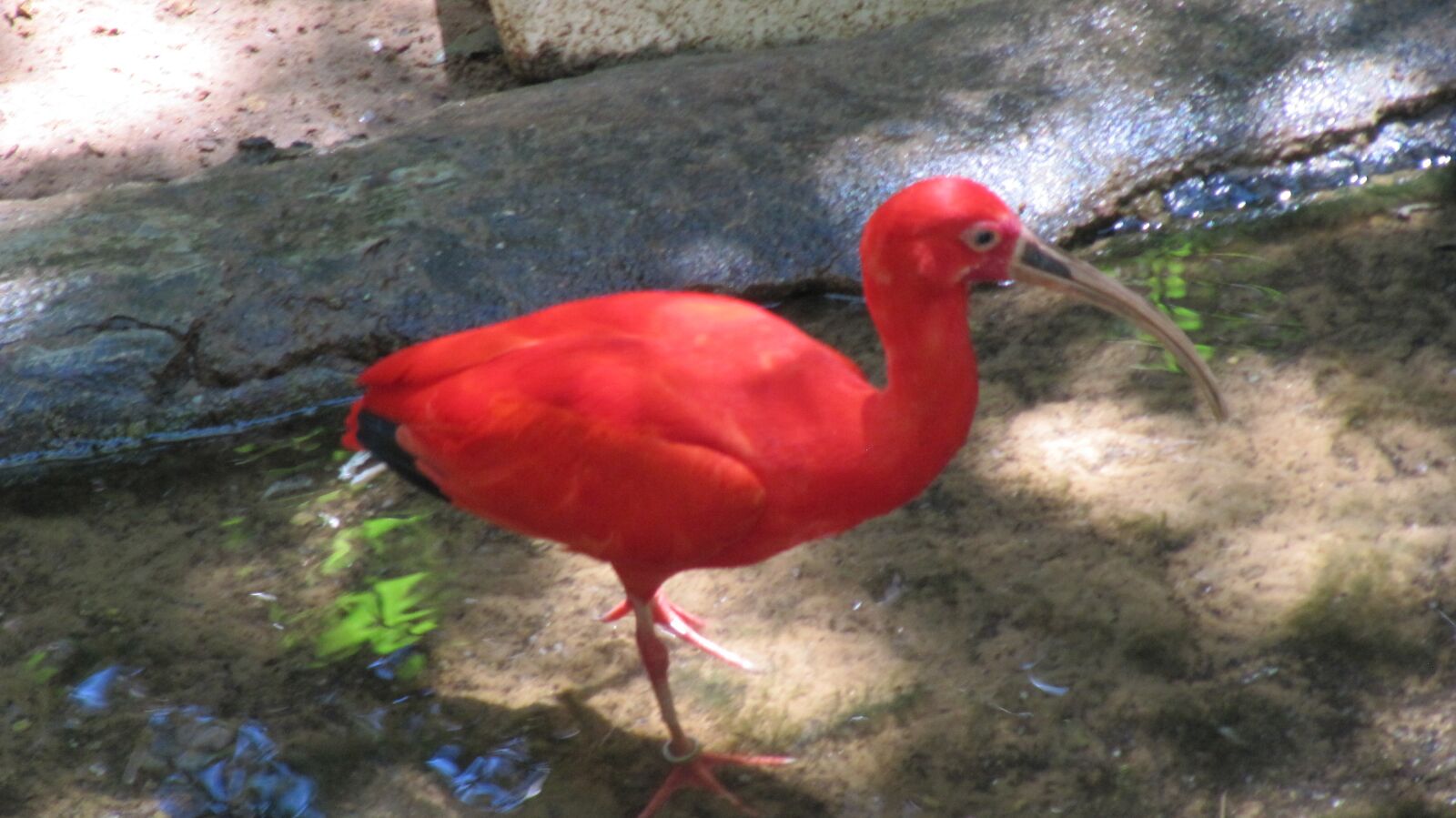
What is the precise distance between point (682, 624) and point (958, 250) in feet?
3.86

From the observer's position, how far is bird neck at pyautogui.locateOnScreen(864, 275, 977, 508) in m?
2.38

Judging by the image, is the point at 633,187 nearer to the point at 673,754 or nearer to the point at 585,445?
the point at 585,445

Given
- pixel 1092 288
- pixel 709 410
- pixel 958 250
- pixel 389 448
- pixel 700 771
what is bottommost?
pixel 700 771

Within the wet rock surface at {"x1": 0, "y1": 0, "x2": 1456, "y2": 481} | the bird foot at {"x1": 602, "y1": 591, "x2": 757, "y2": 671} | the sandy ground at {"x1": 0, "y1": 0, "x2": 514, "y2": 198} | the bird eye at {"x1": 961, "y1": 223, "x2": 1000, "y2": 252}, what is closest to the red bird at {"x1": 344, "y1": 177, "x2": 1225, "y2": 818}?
the bird eye at {"x1": 961, "y1": 223, "x2": 1000, "y2": 252}

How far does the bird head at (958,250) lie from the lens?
7.55 feet

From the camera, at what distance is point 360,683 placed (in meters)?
2.98

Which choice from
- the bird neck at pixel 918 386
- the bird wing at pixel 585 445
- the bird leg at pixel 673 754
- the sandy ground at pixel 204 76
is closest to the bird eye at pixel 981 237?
the bird neck at pixel 918 386

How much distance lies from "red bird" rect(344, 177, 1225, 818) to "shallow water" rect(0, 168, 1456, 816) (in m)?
0.32

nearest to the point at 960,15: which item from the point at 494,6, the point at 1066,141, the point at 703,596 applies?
the point at 1066,141

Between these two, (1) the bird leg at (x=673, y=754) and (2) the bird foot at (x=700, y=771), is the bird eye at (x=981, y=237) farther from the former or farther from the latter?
(2) the bird foot at (x=700, y=771)

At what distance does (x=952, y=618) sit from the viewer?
2990 mm

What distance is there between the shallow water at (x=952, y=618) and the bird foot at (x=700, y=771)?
0.03 meters

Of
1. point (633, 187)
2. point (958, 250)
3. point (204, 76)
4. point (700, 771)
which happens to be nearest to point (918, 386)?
point (958, 250)

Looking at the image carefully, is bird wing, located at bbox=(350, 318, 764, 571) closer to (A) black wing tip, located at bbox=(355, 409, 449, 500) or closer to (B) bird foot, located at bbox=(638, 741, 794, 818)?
(A) black wing tip, located at bbox=(355, 409, 449, 500)
